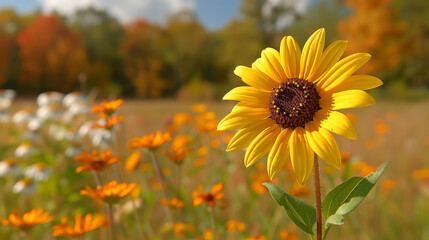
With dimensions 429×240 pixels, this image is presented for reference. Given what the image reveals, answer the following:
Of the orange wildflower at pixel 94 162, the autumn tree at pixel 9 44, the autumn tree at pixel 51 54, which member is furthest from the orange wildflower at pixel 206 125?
the autumn tree at pixel 9 44

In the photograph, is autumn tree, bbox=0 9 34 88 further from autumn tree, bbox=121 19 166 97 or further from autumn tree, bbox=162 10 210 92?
autumn tree, bbox=162 10 210 92

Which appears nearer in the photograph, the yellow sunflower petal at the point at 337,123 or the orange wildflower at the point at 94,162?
the yellow sunflower petal at the point at 337,123

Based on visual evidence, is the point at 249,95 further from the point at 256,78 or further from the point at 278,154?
the point at 278,154

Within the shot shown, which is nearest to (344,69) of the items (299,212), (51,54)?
(299,212)

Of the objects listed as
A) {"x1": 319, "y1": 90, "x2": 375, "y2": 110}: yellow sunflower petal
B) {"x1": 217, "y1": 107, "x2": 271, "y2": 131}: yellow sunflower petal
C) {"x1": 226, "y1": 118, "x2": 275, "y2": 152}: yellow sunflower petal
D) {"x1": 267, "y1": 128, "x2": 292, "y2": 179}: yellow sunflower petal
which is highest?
{"x1": 319, "y1": 90, "x2": 375, "y2": 110}: yellow sunflower petal

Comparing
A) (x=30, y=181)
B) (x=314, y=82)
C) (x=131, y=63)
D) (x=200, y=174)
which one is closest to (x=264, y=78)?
(x=314, y=82)

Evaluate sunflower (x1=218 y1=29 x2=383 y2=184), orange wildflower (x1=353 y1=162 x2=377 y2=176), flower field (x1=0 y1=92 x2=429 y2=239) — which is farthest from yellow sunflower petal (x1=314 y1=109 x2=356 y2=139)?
orange wildflower (x1=353 y1=162 x2=377 y2=176)

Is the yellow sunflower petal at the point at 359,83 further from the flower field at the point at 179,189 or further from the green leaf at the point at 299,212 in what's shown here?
the flower field at the point at 179,189
